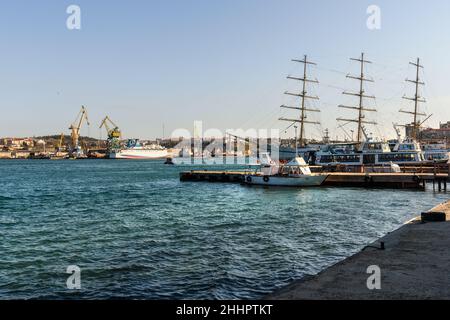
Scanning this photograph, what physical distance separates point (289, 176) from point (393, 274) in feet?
141

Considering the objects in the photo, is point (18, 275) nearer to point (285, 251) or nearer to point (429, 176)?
point (285, 251)

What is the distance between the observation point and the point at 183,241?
74.7 ft

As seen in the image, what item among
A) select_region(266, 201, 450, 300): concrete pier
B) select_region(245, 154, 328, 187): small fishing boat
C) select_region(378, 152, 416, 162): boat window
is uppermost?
select_region(378, 152, 416, 162): boat window

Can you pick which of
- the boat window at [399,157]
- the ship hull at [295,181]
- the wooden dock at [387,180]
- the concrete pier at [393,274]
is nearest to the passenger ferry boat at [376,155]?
the boat window at [399,157]

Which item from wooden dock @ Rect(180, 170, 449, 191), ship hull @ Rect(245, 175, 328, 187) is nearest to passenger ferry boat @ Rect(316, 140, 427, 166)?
wooden dock @ Rect(180, 170, 449, 191)

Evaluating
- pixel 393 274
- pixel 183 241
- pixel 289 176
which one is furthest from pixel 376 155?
pixel 393 274

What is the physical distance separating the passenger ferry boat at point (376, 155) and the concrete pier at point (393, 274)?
61362 millimetres

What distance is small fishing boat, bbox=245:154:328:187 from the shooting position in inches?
2133

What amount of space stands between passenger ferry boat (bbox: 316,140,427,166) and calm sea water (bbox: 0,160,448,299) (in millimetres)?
32308

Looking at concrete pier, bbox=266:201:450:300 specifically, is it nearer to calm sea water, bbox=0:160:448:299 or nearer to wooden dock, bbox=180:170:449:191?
calm sea water, bbox=0:160:448:299

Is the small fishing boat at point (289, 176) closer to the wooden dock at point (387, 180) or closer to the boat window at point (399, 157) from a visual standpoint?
the wooden dock at point (387, 180)
